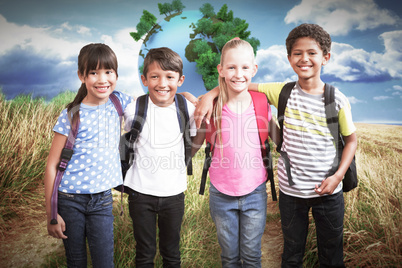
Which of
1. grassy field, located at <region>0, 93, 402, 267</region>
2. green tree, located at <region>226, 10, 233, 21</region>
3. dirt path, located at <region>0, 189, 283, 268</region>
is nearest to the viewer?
grassy field, located at <region>0, 93, 402, 267</region>

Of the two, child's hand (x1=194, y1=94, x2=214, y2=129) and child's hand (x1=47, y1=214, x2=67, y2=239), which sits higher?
child's hand (x1=194, y1=94, x2=214, y2=129)

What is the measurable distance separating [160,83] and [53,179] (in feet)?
3.33

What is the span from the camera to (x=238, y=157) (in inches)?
97.6

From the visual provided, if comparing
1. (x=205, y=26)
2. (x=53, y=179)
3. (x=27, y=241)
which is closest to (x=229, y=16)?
(x=205, y=26)

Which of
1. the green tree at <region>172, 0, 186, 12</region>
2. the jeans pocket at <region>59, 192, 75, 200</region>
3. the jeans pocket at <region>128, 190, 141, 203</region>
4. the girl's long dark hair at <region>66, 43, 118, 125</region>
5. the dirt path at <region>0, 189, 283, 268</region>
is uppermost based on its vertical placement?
the green tree at <region>172, 0, 186, 12</region>

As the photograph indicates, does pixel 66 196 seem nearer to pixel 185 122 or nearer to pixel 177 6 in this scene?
pixel 185 122

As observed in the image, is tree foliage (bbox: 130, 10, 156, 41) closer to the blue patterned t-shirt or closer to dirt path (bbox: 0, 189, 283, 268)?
the blue patterned t-shirt

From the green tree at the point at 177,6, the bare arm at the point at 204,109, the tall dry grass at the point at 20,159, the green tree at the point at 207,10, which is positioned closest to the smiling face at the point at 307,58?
the bare arm at the point at 204,109

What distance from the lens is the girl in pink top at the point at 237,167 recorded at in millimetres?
2477

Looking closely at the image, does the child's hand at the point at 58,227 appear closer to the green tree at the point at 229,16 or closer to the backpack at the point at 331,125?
the backpack at the point at 331,125

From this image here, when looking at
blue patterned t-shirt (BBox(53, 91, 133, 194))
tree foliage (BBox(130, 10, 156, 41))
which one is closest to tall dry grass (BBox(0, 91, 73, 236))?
tree foliage (BBox(130, 10, 156, 41))

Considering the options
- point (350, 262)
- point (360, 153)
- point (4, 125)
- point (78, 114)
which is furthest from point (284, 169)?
point (4, 125)

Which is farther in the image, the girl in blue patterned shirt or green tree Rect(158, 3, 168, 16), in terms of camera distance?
green tree Rect(158, 3, 168, 16)

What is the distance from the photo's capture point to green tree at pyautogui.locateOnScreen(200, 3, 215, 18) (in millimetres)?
4871
